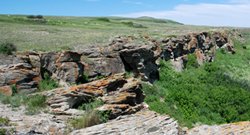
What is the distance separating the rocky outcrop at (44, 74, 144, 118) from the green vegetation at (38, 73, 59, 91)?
4254 millimetres

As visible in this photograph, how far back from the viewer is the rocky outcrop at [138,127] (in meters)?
11.2

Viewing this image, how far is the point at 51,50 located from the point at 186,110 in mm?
10018

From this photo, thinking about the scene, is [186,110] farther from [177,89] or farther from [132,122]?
[132,122]

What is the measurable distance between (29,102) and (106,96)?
3.49 m

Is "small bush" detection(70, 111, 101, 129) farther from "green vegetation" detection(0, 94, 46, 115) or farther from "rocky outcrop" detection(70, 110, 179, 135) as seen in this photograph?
"green vegetation" detection(0, 94, 46, 115)

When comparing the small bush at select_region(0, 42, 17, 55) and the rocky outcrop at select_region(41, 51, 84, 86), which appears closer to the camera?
the rocky outcrop at select_region(41, 51, 84, 86)

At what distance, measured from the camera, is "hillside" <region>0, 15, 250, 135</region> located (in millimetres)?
12398

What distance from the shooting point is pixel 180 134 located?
11.8 metres

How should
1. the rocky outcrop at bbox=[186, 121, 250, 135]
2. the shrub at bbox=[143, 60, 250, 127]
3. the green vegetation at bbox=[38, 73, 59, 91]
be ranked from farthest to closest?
the shrub at bbox=[143, 60, 250, 127] < the green vegetation at bbox=[38, 73, 59, 91] < the rocky outcrop at bbox=[186, 121, 250, 135]

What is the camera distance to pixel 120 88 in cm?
1803

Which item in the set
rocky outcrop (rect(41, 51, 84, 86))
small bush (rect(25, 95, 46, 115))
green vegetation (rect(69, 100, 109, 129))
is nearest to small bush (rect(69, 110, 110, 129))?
green vegetation (rect(69, 100, 109, 129))

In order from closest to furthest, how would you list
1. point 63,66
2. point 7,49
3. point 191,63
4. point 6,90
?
point 6,90, point 63,66, point 7,49, point 191,63

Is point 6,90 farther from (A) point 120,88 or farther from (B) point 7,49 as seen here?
(B) point 7,49

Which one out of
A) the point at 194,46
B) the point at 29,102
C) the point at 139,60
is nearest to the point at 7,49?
the point at 29,102
